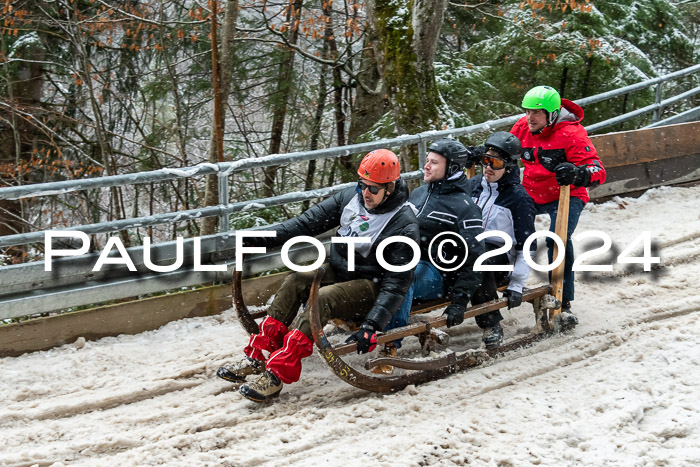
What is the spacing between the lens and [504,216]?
555 centimetres

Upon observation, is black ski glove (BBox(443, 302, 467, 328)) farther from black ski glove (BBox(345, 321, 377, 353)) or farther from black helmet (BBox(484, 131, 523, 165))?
black helmet (BBox(484, 131, 523, 165))

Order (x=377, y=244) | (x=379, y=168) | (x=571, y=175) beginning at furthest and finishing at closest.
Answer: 1. (x=571, y=175)
2. (x=377, y=244)
3. (x=379, y=168)

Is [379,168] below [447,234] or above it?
above

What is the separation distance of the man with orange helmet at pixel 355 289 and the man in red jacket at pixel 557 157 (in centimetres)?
144

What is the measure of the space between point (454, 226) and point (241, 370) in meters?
1.81

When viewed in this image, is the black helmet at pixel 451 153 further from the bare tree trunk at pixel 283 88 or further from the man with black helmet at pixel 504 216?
the bare tree trunk at pixel 283 88

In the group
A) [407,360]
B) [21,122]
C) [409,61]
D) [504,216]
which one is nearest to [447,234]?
[504,216]

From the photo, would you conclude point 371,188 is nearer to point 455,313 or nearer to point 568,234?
point 455,313

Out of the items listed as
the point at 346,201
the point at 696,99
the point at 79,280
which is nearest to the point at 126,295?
the point at 79,280

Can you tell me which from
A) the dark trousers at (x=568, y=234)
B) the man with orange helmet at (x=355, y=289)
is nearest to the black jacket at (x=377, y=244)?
the man with orange helmet at (x=355, y=289)

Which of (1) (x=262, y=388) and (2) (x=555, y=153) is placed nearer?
(1) (x=262, y=388)

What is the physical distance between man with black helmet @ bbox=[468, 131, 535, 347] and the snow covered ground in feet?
1.51

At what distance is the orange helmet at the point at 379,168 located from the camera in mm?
4754

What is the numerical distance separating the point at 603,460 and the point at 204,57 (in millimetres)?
8865
